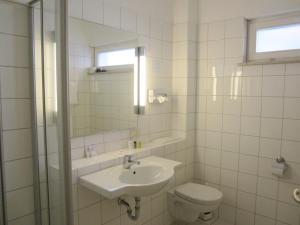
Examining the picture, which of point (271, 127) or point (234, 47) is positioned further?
point (234, 47)

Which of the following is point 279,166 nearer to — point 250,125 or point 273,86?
point 250,125

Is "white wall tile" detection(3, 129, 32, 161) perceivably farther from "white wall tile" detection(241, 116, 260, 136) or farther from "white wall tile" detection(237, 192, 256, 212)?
"white wall tile" detection(237, 192, 256, 212)

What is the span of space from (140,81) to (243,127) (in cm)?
112

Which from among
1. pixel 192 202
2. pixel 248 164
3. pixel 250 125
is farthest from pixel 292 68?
pixel 192 202

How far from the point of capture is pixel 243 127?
2.43m

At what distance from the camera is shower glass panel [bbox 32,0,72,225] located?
93cm

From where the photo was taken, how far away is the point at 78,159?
6.02ft

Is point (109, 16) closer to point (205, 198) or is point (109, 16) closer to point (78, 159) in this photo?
point (78, 159)

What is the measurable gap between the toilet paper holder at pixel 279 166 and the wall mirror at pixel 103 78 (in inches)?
52.3

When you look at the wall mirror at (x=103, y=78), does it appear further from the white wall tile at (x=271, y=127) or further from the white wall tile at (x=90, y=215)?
the white wall tile at (x=271, y=127)

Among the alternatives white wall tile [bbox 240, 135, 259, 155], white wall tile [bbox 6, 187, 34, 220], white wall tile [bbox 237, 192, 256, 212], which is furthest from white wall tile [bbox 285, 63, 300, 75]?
white wall tile [bbox 6, 187, 34, 220]

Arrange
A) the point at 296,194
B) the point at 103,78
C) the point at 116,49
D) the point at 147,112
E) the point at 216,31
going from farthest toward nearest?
1. the point at 216,31
2. the point at 147,112
3. the point at 116,49
4. the point at 103,78
5. the point at 296,194

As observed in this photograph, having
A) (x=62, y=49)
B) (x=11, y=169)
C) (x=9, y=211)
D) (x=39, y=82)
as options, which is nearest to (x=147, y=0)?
Answer: (x=39, y=82)

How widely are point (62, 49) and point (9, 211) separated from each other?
3.07ft
